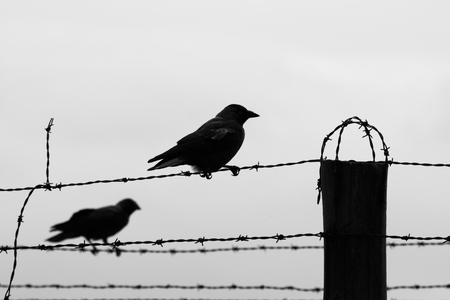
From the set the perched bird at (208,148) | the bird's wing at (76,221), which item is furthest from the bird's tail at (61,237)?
the perched bird at (208,148)

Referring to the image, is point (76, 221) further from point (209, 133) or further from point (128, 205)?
point (209, 133)

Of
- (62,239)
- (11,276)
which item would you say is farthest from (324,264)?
(62,239)

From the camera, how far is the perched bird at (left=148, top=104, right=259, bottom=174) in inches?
351

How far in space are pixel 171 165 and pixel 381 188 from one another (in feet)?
14.9

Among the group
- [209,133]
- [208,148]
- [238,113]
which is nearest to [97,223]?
[208,148]

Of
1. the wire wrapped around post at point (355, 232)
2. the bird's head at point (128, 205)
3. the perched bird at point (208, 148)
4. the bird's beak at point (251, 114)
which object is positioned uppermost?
the bird's beak at point (251, 114)

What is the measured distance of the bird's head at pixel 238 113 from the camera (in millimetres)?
10969

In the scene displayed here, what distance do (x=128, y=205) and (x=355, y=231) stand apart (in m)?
6.51

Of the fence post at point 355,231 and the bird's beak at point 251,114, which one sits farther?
the bird's beak at point 251,114

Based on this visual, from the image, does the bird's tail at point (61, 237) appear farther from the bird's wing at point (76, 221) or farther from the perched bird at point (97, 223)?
the bird's wing at point (76, 221)

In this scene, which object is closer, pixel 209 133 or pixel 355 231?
pixel 355 231

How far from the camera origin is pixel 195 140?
9336 millimetres

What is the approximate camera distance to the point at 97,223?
946cm

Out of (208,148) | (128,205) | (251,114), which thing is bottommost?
(128,205)
